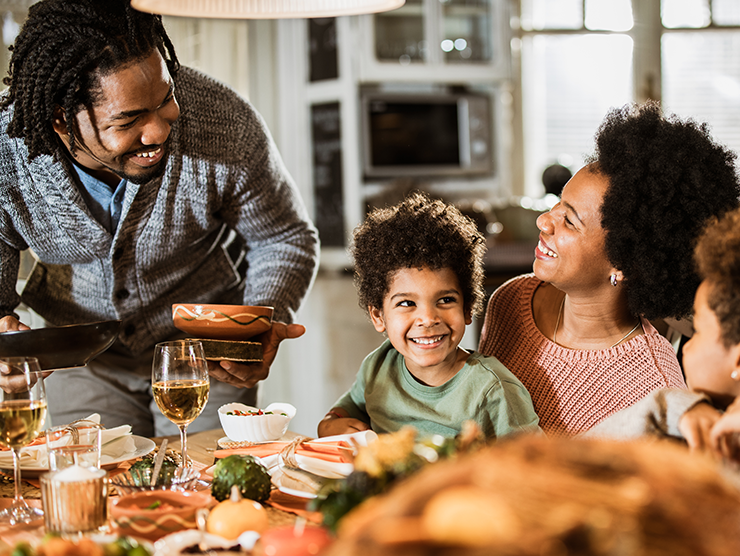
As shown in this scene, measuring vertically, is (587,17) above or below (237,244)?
above

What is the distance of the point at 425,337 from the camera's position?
145 centimetres

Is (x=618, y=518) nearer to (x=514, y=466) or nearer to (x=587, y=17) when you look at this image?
(x=514, y=466)

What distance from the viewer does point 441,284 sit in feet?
4.84

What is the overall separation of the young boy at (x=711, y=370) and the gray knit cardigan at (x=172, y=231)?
1.06 meters

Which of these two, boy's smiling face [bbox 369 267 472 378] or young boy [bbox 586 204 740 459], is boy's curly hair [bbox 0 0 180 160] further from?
young boy [bbox 586 204 740 459]

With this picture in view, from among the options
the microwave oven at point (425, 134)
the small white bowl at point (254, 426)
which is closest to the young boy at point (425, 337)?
the small white bowl at point (254, 426)

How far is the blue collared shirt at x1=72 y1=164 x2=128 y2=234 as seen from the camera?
5.97 ft

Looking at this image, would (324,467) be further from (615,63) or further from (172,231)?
(615,63)

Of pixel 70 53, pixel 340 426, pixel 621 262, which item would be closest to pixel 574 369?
pixel 621 262

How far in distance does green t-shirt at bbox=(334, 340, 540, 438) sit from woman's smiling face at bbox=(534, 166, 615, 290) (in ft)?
0.70

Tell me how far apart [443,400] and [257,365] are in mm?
414

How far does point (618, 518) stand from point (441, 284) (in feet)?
3.16

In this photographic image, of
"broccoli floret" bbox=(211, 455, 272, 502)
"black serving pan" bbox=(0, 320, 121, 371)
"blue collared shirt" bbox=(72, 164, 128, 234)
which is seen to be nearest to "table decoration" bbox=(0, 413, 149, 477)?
"black serving pan" bbox=(0, 320, 121, 371)

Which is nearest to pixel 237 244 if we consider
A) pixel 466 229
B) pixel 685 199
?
pixel 466 229
